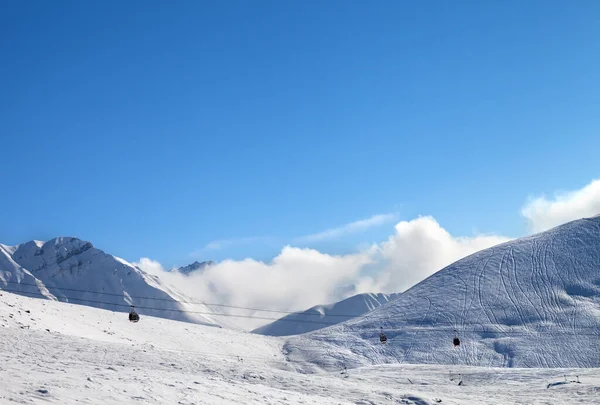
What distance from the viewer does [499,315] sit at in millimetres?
96000

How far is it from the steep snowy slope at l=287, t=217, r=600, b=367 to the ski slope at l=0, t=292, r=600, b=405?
19.5m

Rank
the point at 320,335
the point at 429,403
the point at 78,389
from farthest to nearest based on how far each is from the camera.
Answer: the point at 320,335, the point at 429,403, the point at 78,389

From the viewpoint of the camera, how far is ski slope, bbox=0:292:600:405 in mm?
25562

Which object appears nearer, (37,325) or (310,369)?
(37,325)

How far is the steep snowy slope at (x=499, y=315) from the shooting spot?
269 ft

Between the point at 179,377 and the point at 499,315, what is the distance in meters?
74.2

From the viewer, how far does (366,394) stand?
117 ft

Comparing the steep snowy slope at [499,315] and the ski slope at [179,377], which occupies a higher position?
the steep snowy slope at [499,315]

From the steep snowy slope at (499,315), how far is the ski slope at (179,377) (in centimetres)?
1950

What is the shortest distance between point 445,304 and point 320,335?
866 inches

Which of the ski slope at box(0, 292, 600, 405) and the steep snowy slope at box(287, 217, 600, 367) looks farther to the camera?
the steep snowy slope at box(287, 217, 600, 367)

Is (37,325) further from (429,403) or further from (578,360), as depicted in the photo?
(578,360)

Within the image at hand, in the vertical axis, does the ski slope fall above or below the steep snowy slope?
below

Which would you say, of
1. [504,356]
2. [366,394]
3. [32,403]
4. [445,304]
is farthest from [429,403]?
[445,304]
